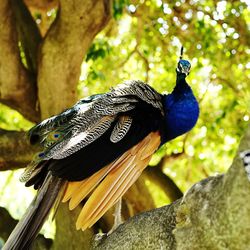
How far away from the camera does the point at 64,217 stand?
4.36 meters

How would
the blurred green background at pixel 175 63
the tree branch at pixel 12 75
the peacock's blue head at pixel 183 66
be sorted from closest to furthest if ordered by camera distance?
the peacock's blue head at pixel 183 66 < the tree branch at pixel 12 75 < the blurred green background at pixel 175 63

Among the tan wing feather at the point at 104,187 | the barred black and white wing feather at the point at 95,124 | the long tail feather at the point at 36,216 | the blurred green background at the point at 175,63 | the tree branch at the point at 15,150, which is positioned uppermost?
the barred black and white wing feather at the point at 95,124

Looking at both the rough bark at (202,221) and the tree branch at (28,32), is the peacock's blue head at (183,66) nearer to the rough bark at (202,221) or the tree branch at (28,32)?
the rough bark at (202,221)

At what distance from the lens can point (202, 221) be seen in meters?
2.40

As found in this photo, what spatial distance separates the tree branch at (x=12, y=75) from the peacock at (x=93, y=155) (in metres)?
1.75

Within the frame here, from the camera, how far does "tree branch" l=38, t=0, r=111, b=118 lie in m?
4.79

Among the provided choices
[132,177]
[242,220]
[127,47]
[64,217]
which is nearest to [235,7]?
[127,47]

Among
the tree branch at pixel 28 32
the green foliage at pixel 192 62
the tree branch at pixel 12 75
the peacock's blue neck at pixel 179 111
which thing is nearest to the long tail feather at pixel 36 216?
the peacock's blue neck at pixel 179 111

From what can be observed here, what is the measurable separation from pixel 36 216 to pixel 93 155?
0.40 m

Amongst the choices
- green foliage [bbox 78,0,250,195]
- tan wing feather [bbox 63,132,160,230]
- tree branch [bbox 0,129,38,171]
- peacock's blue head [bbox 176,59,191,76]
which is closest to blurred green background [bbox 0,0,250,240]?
green foliage [bbox 78,0,250,195]

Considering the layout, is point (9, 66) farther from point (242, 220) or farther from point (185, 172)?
point (242, 220)

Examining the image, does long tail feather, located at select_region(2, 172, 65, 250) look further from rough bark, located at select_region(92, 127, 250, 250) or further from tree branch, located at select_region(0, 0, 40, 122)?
tree branch, located at select_region(0, 0, 40, 122)

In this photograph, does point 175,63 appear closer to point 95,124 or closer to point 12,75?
point 12,75

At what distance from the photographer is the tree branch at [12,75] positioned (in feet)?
16.1
